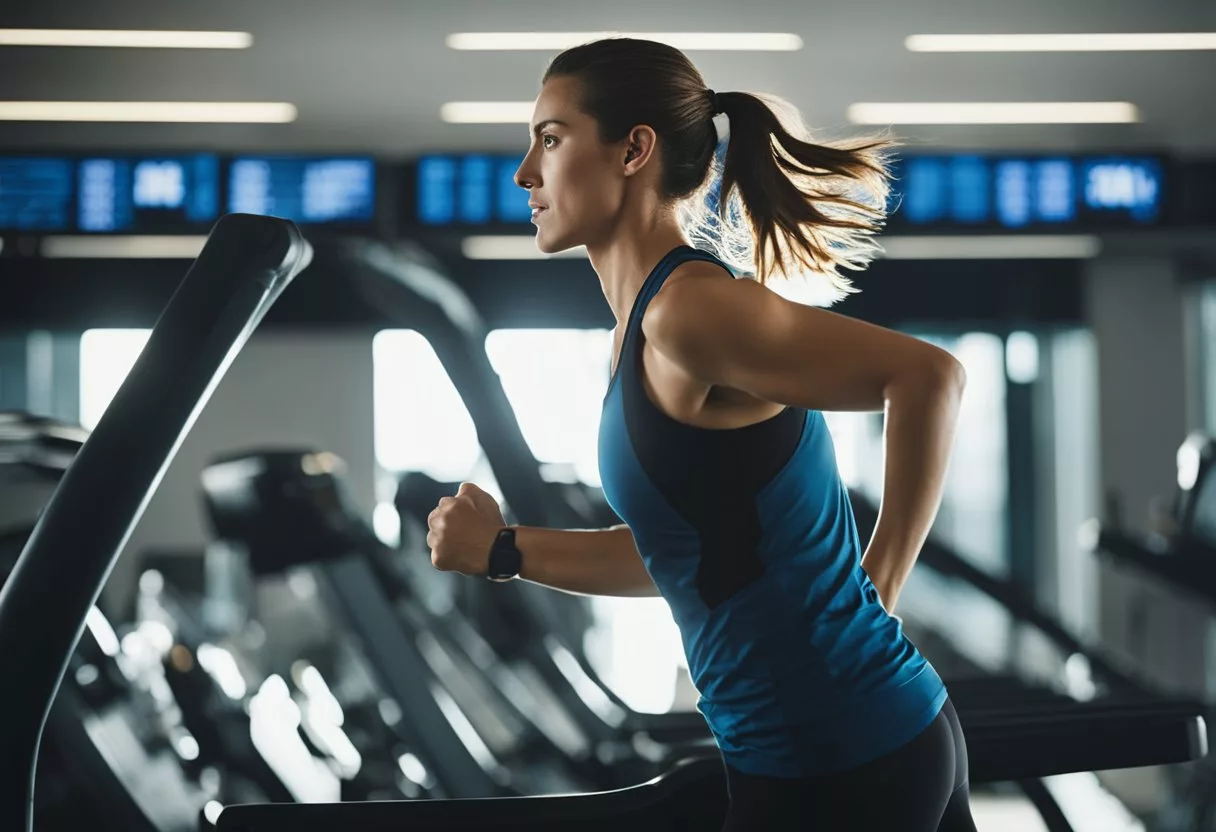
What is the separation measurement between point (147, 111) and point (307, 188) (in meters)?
1.14

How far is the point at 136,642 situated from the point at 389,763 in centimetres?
96

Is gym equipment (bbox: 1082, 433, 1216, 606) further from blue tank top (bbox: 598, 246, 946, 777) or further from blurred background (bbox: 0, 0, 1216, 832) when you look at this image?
blue tank top (bbox: 598, 246, 946, 777)

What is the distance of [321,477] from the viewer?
2.31m

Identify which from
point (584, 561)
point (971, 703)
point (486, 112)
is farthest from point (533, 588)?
point (486, 112)

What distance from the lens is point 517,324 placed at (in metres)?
5.18

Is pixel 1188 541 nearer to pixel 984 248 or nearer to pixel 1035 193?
pixel 1035 193

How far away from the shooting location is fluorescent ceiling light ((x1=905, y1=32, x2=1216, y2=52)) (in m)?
4.51

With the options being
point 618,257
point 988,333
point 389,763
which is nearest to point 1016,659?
point 988,333

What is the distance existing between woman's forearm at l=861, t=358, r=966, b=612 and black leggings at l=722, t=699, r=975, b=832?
0.12 meters

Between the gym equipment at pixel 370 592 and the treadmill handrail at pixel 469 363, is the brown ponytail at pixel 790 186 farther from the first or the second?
the gym equipment at pixel 370 592

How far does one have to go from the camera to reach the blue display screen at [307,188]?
14.0ft

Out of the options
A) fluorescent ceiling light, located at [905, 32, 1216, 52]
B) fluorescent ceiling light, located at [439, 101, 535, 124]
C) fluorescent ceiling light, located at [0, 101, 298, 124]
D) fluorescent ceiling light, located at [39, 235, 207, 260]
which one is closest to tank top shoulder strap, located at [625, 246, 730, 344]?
fluorescent ceiling light, located at [39, 235, 207, 260]

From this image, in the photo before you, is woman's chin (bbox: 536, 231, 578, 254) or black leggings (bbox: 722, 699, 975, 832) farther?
woman's chin (bbox: 536, 231, 578, 254)

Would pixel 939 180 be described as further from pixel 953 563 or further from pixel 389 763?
pixel 389 763
